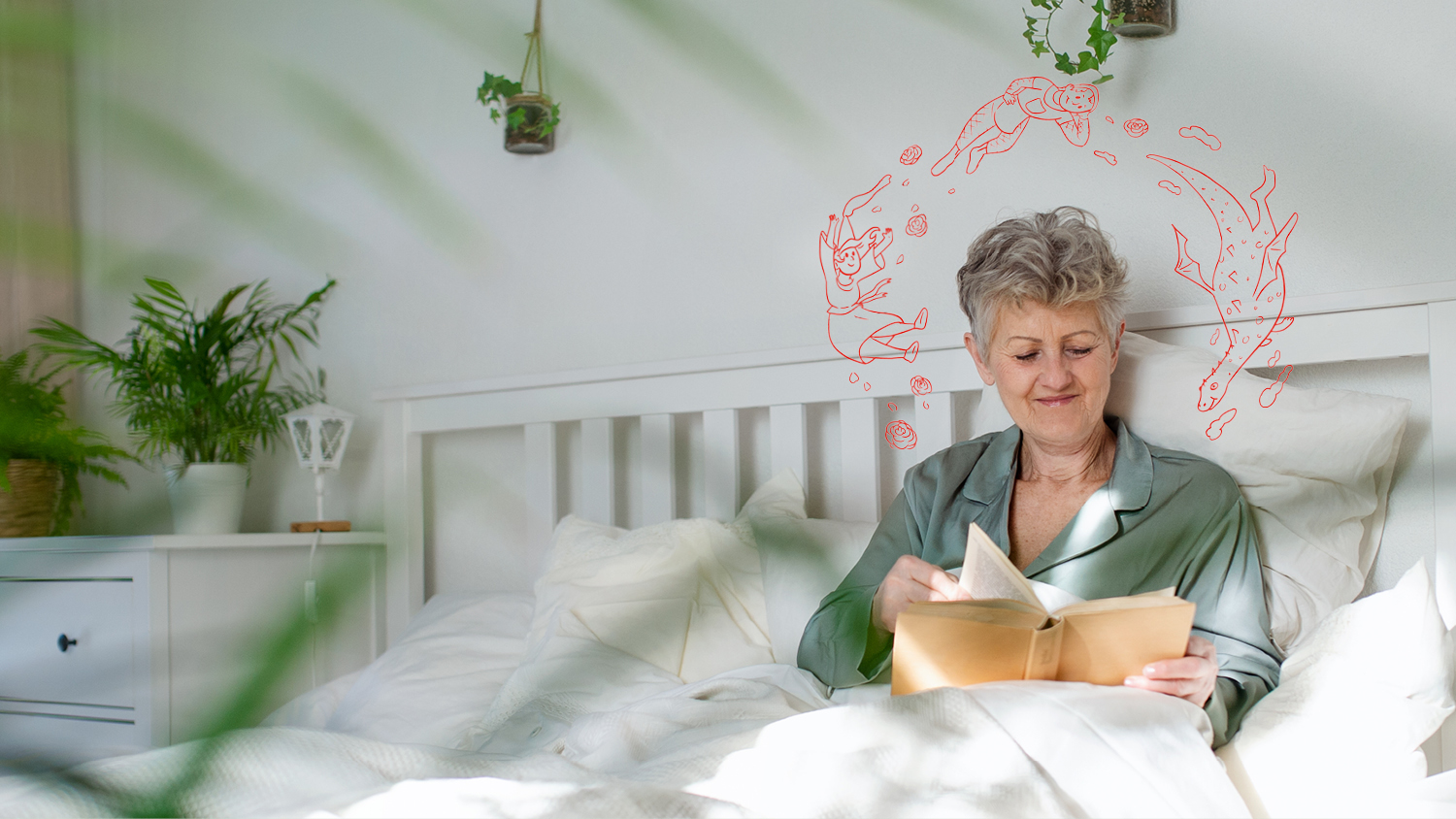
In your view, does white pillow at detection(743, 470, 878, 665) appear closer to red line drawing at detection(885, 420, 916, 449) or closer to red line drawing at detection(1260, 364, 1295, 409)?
red line drawing at detection(885, 420, 916, 449)

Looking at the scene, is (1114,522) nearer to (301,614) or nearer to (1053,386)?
(1053,386)

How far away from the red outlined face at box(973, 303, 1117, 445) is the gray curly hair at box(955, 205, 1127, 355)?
0.05 ft

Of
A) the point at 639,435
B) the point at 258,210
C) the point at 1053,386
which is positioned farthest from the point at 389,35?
the point at 258,210

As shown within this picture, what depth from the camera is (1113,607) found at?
0.79 metres

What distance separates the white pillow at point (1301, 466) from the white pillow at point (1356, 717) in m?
0.17

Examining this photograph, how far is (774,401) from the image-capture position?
1.60 metres

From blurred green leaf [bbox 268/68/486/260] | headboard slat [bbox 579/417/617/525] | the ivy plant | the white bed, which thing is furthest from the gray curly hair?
blurred green leaf [bbox 268/68/486/260]

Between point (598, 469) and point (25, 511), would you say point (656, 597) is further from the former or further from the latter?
point (25, 511)

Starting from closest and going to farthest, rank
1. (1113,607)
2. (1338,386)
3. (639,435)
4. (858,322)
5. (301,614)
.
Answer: (301,614) → (1113,607) → (1338,386) → (858,322) → (639,435)

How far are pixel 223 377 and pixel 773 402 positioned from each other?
136 cm

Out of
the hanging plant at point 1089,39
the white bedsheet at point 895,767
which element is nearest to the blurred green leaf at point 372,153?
the white bedsheet at point 895,767

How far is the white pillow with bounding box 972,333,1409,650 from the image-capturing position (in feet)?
3.59

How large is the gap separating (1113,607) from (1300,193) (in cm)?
76

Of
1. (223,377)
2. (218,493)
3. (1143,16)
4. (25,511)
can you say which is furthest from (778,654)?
(223,377)
